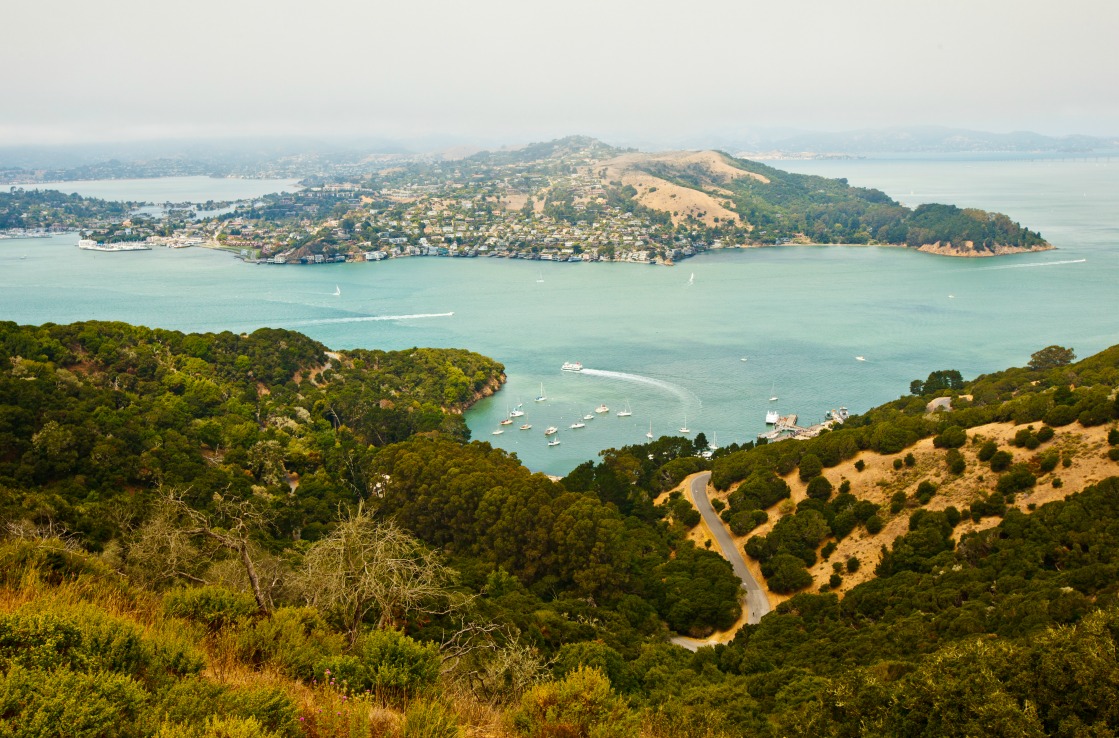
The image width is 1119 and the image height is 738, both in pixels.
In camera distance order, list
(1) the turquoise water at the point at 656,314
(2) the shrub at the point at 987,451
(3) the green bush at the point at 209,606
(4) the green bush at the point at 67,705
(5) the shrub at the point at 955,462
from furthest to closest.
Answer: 1. (1) the turquoise water at the point at 656,314
2. (5) the shrub at the point at 955,462
3. (2) the shrub at the point at 987,451
4. (3) the green bush at the point at 209,606
5. (4) the green bush at the point at 67,705

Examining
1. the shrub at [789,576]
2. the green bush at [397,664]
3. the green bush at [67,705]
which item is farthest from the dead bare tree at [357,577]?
the shrub at [789,576]

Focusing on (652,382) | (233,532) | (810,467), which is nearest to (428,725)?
(233,532)

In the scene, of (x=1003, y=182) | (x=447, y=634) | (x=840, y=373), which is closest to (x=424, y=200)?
(x=840, y=373)

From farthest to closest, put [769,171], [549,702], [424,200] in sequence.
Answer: [769,171]
[424,200]
[549,702]

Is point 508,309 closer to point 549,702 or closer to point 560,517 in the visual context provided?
point 560,517

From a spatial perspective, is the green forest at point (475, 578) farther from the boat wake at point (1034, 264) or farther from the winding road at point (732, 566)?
the boat wake at point (1034, 264)

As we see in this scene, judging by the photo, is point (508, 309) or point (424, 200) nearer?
point (508, 309)

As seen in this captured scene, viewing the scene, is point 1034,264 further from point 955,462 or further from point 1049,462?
point 1049,462
